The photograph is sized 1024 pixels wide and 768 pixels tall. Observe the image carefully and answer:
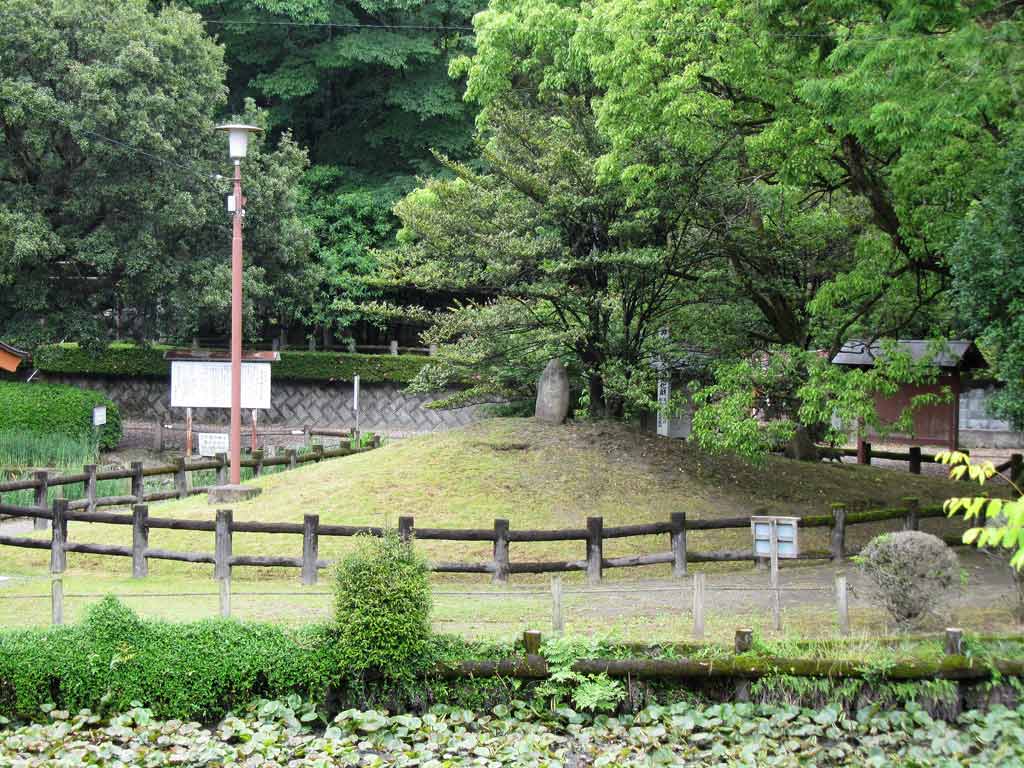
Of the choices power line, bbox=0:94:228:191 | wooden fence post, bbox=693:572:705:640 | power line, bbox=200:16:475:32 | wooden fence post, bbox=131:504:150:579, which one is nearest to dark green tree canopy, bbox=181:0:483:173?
power line, bbox=200:16:475:32

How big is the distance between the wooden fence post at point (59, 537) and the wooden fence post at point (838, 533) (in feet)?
36.7

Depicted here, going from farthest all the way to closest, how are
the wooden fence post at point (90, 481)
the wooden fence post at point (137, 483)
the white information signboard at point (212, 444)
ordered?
1. the white information signboard at point (212, 444)
2. the wooden fence post at point (137, 483)
3. the wooden fence post at point (90, 481)

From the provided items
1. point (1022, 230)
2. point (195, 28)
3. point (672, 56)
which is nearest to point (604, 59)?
point (672, 56)

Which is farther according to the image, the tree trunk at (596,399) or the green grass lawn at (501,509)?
the tree trunk at (596,399)

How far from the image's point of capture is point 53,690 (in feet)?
35.4

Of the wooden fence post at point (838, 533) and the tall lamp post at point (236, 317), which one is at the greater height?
the tall lamp post at point (236, 317)

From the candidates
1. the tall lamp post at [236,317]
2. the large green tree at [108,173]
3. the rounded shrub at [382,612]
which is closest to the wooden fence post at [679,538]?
the rounded shrub at [382,612]

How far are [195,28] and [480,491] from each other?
71.8ft

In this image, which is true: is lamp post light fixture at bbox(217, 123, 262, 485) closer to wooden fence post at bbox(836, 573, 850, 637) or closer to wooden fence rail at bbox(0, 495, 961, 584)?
wooden fence rail at bbox(0, 495, 961, 584)

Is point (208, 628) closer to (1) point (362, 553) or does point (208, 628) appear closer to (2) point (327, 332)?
(1) point (362, 553)

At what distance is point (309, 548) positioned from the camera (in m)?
15.7

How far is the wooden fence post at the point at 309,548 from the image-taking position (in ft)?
50.9

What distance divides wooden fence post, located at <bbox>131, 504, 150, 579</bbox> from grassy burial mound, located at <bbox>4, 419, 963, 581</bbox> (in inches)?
17.8

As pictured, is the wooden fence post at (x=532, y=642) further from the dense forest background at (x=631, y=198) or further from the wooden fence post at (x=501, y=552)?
the dense forest background at (x=631, y=198)
